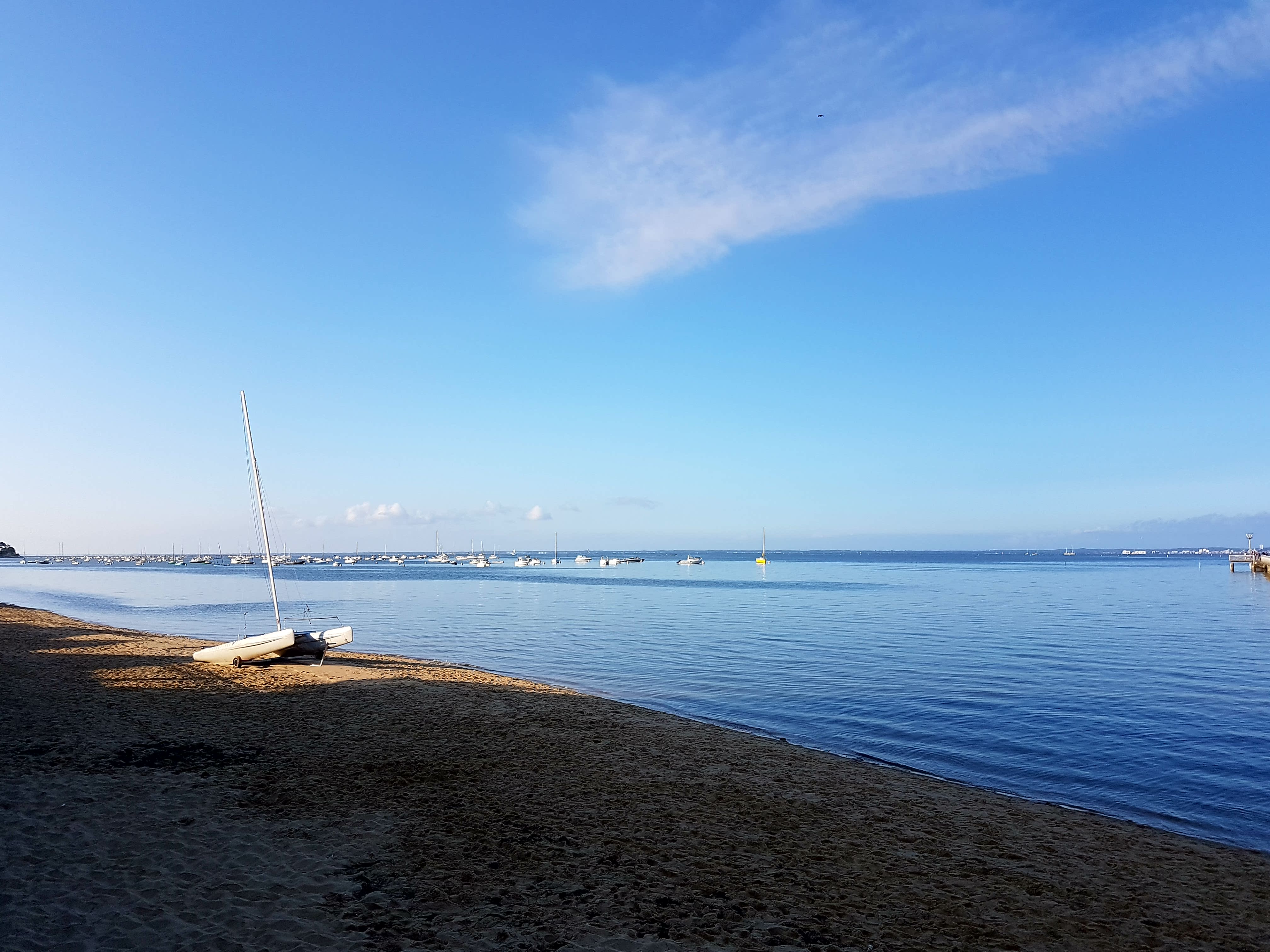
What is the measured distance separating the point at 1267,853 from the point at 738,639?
2877 cm

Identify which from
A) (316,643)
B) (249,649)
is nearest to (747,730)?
(316,643)

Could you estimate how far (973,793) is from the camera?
47.1 ft

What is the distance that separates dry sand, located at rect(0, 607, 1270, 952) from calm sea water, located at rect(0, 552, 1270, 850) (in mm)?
3160

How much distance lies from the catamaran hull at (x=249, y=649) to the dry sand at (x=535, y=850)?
9071 mm

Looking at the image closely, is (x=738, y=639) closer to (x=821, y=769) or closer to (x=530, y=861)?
(x=821, y=769)

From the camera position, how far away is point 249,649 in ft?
87.9

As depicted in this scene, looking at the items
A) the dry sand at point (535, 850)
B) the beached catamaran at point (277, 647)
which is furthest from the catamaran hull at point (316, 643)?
the dry sand at point (535, 850)

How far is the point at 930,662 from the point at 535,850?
25.2m

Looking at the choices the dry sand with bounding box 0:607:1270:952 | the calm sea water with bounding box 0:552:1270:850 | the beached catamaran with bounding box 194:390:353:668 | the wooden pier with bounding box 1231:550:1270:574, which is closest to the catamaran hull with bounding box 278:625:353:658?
the beached catamaran with bounding box 194:390:353:668

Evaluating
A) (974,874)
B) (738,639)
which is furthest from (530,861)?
(738,639)

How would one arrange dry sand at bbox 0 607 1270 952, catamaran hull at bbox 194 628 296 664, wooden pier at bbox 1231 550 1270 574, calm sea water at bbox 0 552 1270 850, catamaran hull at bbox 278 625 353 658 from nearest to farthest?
dry sand at bbox 0 607 1270 952
calm sea water at bbox 0 552 1270 850
catamaran hull at bbox 194 628 296 664
catamaran hull at bbox 278 625 353 658
wooden pier at bbox 1231 550 1270 574

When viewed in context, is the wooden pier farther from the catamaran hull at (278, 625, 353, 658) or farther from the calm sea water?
the catamaran hull at (278, 625, 353, 658)

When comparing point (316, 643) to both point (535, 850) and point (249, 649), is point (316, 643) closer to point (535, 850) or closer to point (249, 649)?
point (249, 649)

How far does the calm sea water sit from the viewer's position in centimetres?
1642
